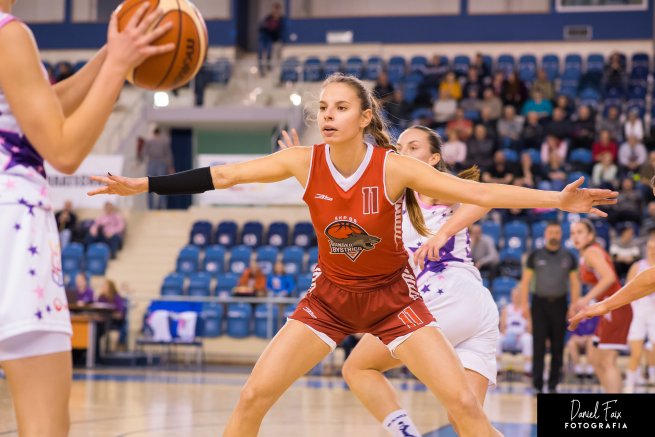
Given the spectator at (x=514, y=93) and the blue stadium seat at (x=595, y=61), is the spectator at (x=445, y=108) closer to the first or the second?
the spectator at (x=514, y=93)

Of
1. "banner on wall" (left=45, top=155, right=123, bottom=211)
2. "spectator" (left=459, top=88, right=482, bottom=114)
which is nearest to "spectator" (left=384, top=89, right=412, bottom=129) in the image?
"spectator" (left=459, top=88, right=482, bottom=114)

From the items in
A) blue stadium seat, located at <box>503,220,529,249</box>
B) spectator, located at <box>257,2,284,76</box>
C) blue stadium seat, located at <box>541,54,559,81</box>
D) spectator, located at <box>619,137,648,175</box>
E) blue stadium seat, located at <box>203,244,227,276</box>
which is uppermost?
spectator, located at <box>257,2,284,76</box>

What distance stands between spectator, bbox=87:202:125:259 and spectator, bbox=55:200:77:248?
361mm

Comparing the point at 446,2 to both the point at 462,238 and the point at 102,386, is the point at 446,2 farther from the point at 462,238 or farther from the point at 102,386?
the point at 462,238

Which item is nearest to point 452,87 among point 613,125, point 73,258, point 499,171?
point 613,125

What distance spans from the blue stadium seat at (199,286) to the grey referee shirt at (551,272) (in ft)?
21.9

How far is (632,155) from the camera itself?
17359 mm

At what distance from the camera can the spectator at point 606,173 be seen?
16.7 metres

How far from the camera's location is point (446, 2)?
25.1 metres

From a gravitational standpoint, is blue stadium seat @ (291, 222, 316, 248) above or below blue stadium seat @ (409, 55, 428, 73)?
below

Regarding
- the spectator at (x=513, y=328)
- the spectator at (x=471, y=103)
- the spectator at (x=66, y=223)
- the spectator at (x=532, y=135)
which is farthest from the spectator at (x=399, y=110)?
the spectator at (x=66, y=223)

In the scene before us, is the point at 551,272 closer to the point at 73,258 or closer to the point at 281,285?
the point at 281,285

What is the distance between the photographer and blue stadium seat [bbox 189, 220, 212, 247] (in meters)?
18.0

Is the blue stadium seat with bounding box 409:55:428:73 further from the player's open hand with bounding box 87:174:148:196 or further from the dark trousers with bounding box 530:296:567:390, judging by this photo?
the player's open hand with bounding box 87:174:148:196
